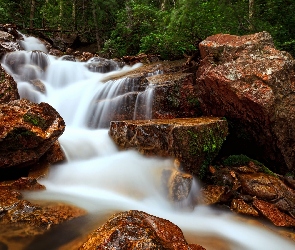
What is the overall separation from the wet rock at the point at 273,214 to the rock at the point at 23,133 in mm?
3901

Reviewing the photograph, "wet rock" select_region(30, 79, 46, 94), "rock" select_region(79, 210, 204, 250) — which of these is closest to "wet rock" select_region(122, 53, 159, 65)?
"wet rock" select_region(30, 79, 46, 94)

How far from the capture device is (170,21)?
33.5 ft

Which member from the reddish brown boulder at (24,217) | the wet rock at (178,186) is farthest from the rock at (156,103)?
the reddish brown boulder at (24,217)

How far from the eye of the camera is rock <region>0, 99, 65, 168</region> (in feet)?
14.6

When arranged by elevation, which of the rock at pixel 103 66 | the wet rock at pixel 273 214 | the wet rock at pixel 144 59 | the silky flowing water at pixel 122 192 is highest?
the wet rock at pixel 144 59

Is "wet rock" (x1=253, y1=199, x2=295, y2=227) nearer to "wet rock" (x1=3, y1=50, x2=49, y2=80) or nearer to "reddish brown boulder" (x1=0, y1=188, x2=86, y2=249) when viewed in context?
"reddish brown boulder" (x1=0, y1=188, x2=86, y2=249)

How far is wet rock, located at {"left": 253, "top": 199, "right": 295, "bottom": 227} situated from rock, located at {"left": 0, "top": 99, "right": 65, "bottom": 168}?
3.90 metres

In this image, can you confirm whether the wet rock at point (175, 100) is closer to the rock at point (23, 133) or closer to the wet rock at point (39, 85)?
the rock at point (23, 133)

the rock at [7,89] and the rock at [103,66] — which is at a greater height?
the rock at [103,66]

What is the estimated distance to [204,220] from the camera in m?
4.44

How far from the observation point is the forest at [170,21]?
355 inches

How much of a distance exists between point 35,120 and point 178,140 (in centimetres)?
263

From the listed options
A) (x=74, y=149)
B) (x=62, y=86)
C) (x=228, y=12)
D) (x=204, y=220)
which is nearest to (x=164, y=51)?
(x=228, y=12)

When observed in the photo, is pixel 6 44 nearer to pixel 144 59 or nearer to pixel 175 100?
pixel 144 59
